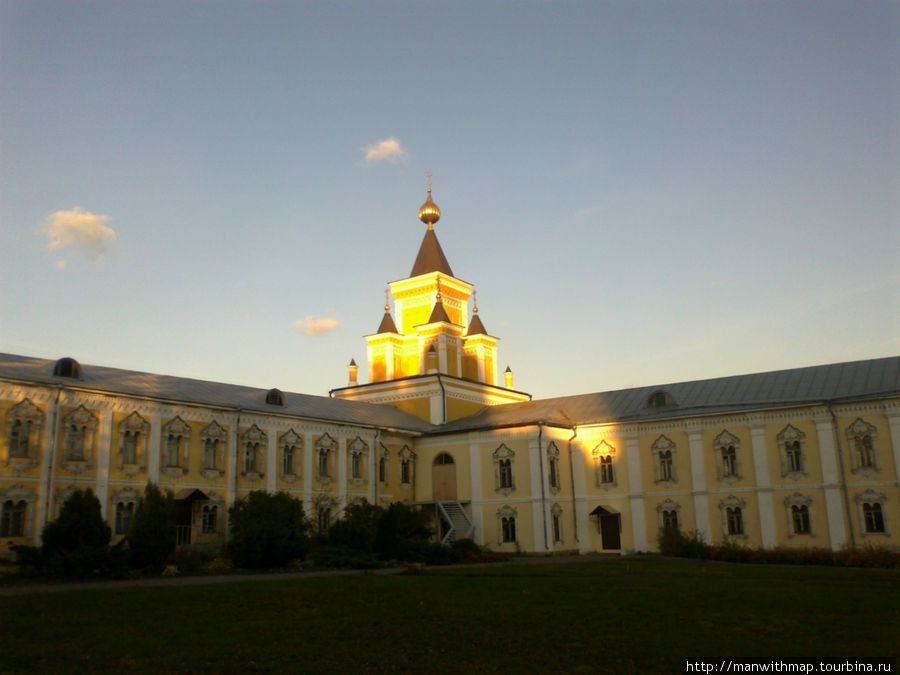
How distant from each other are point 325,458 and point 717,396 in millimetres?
18734

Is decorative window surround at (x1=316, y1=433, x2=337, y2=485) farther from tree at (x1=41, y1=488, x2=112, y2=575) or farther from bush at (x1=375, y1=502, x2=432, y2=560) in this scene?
tree at (x1=41, y1=488, x2=112, y2=575)

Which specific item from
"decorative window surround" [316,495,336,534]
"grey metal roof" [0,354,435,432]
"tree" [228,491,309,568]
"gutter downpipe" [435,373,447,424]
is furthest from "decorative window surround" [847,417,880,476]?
"decorative window surround" [316,495,336,534]

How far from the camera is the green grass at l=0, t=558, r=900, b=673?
10328mm

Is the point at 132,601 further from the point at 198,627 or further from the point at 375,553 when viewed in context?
the point at 375,553

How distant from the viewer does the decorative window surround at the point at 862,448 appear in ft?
107

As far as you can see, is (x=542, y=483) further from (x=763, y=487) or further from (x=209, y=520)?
(x=209, y=520)

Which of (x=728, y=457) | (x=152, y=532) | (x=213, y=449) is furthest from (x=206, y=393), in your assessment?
(x=728, y=457)

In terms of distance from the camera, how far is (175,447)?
32.3 m

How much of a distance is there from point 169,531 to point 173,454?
5.45 m

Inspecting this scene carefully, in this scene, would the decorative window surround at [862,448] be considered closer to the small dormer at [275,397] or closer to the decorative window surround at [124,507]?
the small dormer at [275,397]

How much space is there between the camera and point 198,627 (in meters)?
12.9

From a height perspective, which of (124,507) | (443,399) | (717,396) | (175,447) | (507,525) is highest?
(443,399)

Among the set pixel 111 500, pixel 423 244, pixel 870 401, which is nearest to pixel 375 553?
pixel 111 500

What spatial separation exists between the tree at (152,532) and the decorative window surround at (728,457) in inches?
912
